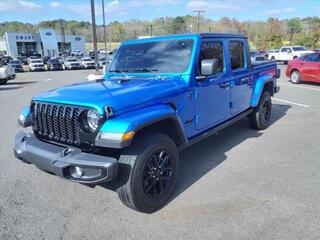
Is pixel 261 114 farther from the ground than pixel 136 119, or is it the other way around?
pixel 136 119

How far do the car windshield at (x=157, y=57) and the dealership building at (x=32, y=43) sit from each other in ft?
248

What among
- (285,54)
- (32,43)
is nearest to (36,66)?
(285,54)

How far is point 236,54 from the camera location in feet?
17.9

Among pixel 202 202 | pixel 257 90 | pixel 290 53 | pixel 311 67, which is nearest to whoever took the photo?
pixel 202 202

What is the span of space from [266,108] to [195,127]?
319cm

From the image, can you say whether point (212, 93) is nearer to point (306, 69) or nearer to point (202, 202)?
point (202, 202)

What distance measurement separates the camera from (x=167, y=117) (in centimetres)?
343

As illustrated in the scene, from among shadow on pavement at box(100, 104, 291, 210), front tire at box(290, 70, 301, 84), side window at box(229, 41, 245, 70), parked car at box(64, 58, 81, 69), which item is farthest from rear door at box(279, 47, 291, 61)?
side window at box(229, 41, 245, 70)

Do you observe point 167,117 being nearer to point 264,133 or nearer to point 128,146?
point 128,146

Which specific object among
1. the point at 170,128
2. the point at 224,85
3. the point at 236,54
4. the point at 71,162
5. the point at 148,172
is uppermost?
the point at 236,54

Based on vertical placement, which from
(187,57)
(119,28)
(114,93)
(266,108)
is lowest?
(266,108)

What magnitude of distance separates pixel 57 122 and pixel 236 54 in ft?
11.5

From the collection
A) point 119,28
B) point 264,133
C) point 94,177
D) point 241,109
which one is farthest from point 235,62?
point 119,28

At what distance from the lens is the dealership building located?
7112 centimetres
